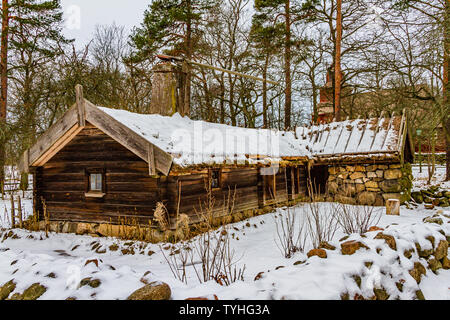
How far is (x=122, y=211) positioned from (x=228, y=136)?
3.94 metres

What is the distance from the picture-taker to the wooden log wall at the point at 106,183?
7402mm

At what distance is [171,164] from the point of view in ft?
20.7

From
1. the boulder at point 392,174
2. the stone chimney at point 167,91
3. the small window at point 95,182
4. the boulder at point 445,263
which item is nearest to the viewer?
the boulder at point 445,263

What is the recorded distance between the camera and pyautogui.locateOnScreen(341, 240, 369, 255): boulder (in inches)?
153

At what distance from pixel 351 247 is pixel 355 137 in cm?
891

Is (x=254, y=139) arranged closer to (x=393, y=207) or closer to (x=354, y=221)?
(x=354, y=221)

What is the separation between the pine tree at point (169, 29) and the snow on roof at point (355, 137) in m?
8.28

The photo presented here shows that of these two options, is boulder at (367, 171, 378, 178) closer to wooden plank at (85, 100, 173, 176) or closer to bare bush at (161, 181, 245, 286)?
bare bush at (161, 181, 245, 286)

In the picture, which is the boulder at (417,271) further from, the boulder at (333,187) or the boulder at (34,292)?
the boulder at (333,187)

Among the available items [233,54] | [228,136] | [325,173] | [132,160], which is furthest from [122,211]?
[233,54]

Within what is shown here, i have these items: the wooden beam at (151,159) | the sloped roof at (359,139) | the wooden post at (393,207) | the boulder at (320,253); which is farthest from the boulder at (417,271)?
the sloped roof at (359,139)

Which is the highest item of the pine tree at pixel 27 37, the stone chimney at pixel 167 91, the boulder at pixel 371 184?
the pine tree at pixel 27 37

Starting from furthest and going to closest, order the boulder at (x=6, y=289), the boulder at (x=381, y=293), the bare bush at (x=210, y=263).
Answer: the bare bush at (x=210, y=263) < the boulder at (x=6, y=289) < the boulder at (x=381, y=293)

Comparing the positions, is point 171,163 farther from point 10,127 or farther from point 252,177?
point 10,127
